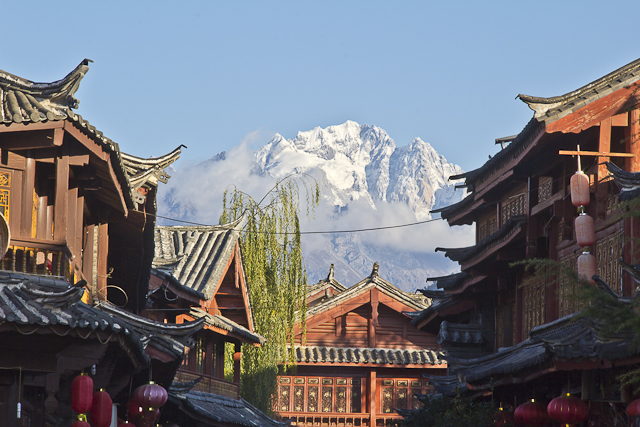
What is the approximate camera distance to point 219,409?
2234 centimetres

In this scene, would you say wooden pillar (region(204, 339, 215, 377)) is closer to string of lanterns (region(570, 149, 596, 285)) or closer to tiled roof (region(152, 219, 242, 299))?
tiled roof (region(152, 219, 242, 299))

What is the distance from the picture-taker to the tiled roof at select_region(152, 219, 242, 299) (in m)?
23.0

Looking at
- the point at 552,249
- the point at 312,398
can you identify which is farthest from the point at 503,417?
the point at 312,398

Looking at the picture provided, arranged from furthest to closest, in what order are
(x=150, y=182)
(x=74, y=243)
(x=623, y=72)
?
(x=623, y=72) < (x=150, y=182) < (x=74, y=243)

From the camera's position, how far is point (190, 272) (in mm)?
Answer: 23719

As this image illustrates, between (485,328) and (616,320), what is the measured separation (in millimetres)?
14798

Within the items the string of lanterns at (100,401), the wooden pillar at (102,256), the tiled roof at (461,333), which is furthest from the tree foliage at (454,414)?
the wooden pillar at (102,256)

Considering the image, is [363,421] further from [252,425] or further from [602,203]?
[602,203]

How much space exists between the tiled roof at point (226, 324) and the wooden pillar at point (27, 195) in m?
11.4

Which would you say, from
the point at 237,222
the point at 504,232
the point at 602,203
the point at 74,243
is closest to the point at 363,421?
the point at 237,222

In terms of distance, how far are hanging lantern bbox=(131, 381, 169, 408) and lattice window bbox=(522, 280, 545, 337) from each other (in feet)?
29.0

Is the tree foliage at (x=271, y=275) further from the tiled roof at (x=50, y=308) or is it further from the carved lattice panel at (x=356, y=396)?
the tiled roof at (x=50, y=308)

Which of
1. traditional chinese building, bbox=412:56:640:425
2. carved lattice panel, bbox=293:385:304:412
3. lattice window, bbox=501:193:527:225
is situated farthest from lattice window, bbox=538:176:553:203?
carved lattice panel, bbox=293:385:304:412

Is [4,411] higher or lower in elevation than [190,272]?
lower
